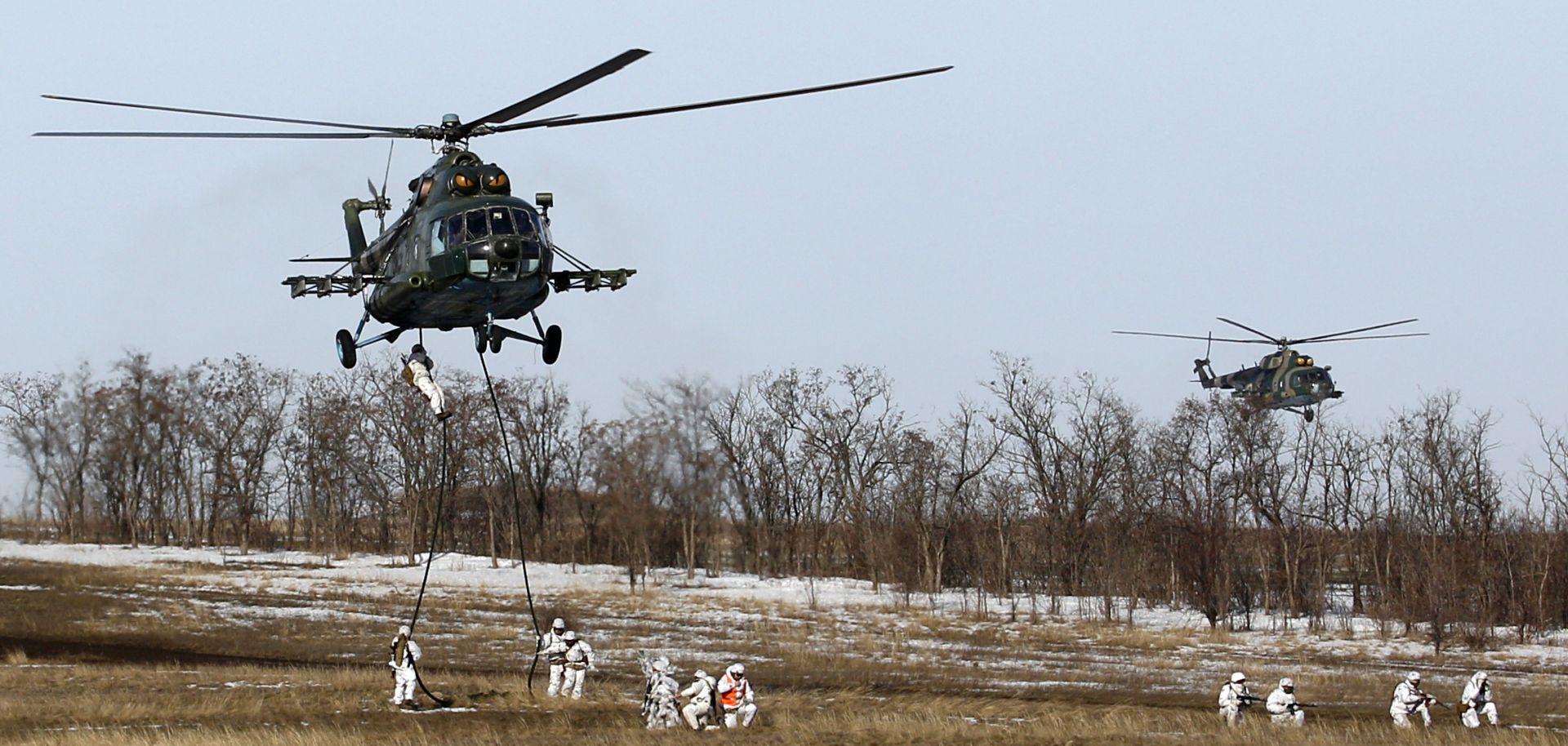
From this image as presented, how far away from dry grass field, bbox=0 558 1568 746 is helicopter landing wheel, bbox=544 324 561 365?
21.0ft

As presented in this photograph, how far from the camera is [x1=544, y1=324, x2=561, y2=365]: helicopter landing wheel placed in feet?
64.5

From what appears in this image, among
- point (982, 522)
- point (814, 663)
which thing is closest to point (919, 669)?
point (814, 663)

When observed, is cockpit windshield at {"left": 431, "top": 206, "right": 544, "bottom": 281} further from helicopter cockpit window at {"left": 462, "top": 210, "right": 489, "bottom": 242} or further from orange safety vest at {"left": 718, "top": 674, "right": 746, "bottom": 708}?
orange safety vest at {"left": 718, "top": 674, "right": 746, "bottom": 708}

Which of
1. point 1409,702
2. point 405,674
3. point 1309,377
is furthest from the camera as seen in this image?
point 1309,377

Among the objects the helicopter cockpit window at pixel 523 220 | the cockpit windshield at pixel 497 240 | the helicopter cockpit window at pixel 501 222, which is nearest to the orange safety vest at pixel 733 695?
the cockpit windshield at pixel 497 240

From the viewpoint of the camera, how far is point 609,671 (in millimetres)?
34656

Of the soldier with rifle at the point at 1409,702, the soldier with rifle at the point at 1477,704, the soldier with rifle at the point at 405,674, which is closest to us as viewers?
the soldier with rifle at the point at 1409,702

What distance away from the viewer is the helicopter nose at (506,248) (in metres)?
17.1

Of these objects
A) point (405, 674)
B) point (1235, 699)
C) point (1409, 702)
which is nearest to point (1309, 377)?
point (1409, 702)

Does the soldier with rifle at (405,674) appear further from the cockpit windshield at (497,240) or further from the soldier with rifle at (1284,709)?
the soldier with rifle at (1284,709)

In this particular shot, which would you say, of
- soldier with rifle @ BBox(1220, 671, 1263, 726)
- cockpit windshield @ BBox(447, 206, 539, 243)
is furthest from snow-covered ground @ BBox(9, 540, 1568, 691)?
cockpit windshield @ BBox(447, 206, 539, 243)

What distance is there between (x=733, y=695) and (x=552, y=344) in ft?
24.1

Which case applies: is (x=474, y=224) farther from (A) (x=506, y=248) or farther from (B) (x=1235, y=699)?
(B) (x=1235, y=699)

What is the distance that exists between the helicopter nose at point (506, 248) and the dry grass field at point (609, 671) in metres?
8.54
